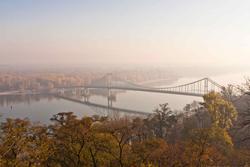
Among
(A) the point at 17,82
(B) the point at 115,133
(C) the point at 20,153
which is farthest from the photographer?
(A) the point at 17,82

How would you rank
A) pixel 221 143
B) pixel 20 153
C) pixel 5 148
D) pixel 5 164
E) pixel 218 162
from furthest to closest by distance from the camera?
1. pixel 221 143
2. pixel 218 162
3. pixel 20 153
4. pixel 5 148
5. pixel 5 164

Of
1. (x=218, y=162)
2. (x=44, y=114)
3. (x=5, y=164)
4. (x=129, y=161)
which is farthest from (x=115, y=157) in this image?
(x=44, y=114)

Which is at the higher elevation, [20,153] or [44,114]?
[20,153]

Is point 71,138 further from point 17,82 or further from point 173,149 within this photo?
point 17,82

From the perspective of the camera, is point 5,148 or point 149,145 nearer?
point 5,148

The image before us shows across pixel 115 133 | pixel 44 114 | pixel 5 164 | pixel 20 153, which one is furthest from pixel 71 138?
pixel 44 114

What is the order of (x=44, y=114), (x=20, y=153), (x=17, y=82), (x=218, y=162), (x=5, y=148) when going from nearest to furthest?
(x=5, y=148) < (x=20, y=153) < (x=218, y=162) < (x=44, y=114) < (x=17, y=82)

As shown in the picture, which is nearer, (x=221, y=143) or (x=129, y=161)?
(x=129, y=161)

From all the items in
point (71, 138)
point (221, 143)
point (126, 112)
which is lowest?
point (126, 112)

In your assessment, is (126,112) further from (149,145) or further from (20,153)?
(20,153)
